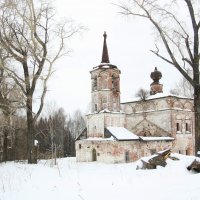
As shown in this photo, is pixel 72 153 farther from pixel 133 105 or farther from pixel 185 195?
pixel 185 195

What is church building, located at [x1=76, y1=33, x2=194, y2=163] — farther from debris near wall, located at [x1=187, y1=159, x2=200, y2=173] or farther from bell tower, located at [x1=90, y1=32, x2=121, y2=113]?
debris near wall, located at [x1=187, y1=159, x2=200, y2=173]

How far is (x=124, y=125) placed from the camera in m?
37.3

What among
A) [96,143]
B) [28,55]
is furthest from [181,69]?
[96,143]

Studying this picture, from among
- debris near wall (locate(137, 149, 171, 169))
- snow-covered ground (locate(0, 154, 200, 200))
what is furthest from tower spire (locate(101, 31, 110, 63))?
snow-covered ground (locate(0, 154, 200, 200))

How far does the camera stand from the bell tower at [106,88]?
119ft

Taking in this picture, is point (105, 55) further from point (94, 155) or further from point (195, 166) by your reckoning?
point (195, 166)

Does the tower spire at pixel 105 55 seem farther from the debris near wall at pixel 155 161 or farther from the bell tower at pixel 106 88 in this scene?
the debris near wall at pixel 155 161

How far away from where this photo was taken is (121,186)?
7227mm

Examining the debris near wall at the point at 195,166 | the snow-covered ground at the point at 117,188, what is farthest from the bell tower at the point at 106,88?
the snow-covered ground at the point at 117,188

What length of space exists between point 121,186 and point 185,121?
32602 mm

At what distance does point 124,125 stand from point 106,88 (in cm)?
482

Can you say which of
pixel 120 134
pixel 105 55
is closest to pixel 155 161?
pixel 120 134

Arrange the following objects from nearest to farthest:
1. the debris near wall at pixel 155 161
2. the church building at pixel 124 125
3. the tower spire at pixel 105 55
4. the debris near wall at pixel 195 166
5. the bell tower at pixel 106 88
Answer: the debris near wall at pixel 195 166, the debris near wall at pixel 155 161, the church building at pixel 124 125, the bell tower at pixel 106 88, the tower spire at pixel 105 55

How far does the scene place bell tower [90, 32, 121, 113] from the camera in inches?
1423
